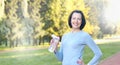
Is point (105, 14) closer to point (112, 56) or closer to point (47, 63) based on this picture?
point (112, 56)

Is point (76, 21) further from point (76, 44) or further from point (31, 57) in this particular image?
point (31, 57)

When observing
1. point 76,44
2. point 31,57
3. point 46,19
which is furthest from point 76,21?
point 31,57

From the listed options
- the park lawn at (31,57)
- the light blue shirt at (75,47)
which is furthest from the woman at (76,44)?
the park lawn at (31,57)

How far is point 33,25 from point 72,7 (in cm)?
146

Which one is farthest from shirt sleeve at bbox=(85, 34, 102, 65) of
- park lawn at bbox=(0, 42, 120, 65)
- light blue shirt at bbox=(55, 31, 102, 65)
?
park lawn at bbox=(0, 42, 120, 65)

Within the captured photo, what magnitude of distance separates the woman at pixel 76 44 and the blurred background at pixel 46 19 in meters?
8.91

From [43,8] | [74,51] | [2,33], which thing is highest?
[74,51]

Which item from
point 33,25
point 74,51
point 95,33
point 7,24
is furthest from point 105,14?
point 74,51

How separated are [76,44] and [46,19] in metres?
9.52

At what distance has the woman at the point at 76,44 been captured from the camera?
230 centimetres

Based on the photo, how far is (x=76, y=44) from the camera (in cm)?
230

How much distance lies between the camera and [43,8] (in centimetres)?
1175

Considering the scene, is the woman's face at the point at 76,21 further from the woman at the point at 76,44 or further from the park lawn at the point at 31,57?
the park lawn at the point at 31,57

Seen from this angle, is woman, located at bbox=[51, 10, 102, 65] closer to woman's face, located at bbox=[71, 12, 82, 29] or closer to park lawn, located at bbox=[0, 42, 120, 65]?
woman's face, located at bbox=[71, 12, 82, 29]
